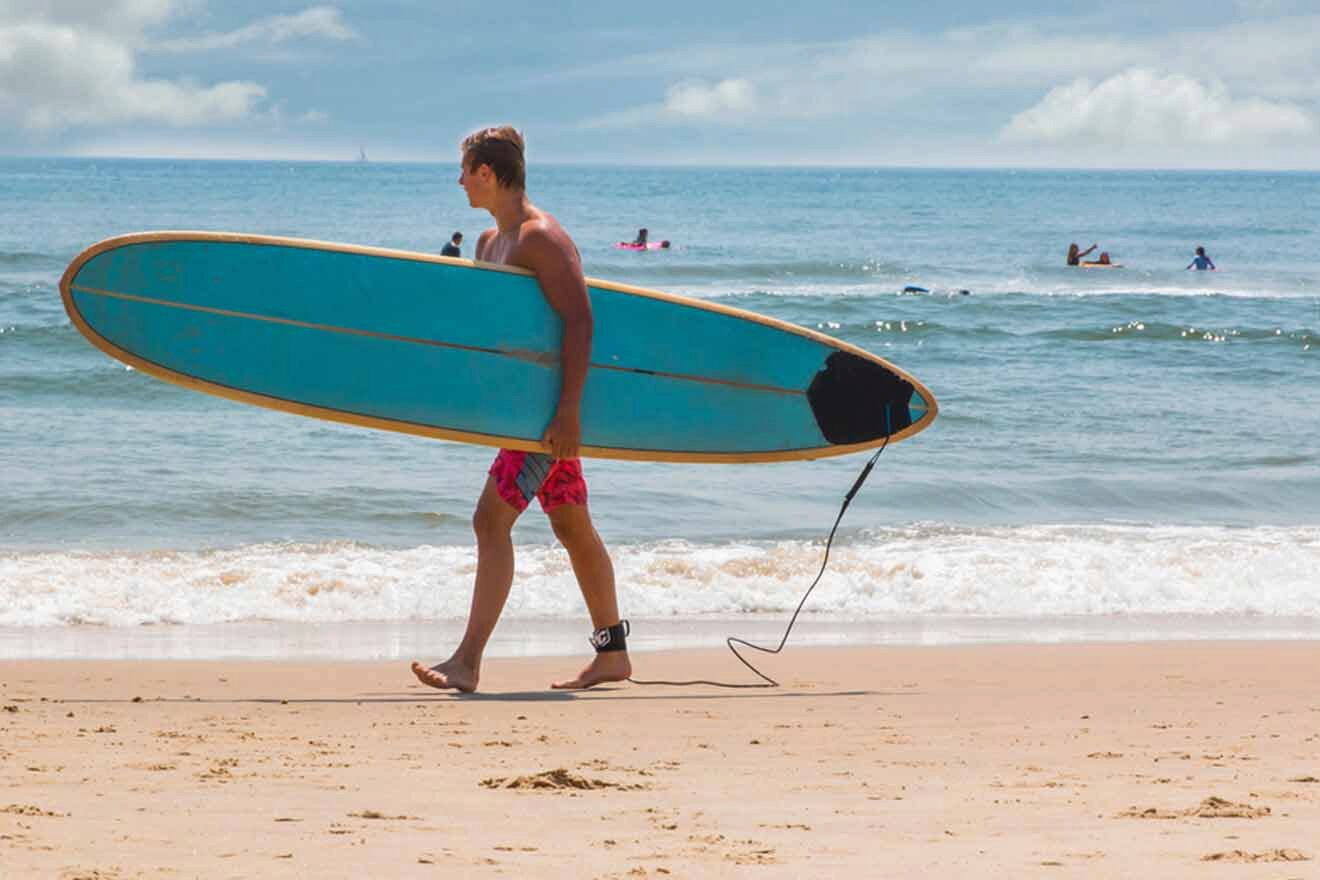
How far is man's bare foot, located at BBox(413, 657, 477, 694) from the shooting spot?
4469mm

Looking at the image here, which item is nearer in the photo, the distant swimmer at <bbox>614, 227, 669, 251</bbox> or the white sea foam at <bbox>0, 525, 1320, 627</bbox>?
the white sea foam at <bbox>0, 525, 1320, 627</bbox>

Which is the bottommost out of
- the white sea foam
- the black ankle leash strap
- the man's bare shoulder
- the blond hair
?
the white sea foam

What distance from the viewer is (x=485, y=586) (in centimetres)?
439

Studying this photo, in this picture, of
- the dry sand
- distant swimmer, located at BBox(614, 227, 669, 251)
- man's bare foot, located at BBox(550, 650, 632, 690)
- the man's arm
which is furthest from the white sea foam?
distant swimmer, located at BBox(614, 227, 669, 251)

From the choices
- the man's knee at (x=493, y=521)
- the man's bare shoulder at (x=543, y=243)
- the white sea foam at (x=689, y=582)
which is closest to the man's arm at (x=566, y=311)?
the man's bare shoulder at (x=543, y=243)

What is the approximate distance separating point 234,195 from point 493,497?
71.1m

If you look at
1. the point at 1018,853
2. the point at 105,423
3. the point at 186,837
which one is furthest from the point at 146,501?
the point at 1018,853

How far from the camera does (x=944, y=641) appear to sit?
5.94 metres

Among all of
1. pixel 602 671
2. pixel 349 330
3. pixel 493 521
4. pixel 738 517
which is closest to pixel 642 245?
pixel 738 517

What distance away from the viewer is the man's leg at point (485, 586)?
4.34 metres

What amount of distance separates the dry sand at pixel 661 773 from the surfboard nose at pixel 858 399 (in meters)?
0.80

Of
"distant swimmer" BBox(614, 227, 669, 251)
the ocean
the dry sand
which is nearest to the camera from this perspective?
the dry sand

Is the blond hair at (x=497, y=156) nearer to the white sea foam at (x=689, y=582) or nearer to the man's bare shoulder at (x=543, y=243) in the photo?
the man's bare shoulder at (x=543, y=243)

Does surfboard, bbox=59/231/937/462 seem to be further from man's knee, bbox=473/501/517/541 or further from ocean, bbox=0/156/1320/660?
ocean, bbox=0/156/1320/660
